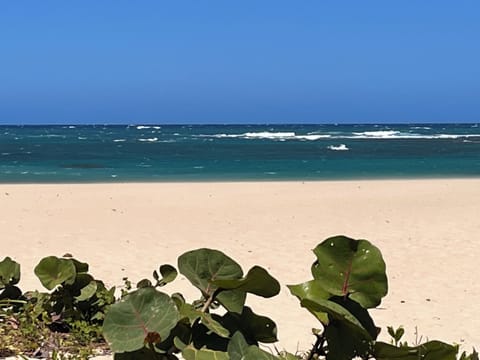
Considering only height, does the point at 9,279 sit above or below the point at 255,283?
below

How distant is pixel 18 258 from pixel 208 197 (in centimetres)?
806

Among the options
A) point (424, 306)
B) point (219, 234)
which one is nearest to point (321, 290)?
point (424, 306)

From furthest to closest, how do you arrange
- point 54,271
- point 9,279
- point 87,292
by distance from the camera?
point 9,279 → point 87,292 → point 54,271

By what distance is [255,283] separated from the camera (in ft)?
4.60

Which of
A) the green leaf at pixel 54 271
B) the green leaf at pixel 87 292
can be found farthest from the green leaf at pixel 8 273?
the green leaf at pixel 54 271

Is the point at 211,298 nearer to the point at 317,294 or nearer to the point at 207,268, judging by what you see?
the point at 207,268

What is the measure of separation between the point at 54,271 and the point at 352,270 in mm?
2024

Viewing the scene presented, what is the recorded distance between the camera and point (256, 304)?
616 centimetres

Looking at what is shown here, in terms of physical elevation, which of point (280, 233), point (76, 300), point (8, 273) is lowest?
point (280, 233)

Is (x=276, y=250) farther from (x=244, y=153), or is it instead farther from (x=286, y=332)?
(x=244, y=153)

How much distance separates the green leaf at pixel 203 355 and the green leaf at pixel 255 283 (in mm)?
138

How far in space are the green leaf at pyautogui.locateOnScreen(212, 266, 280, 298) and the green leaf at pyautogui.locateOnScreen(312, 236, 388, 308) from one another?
9cm

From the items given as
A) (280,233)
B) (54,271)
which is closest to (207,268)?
(54,271)

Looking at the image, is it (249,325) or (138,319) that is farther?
(249,325)
